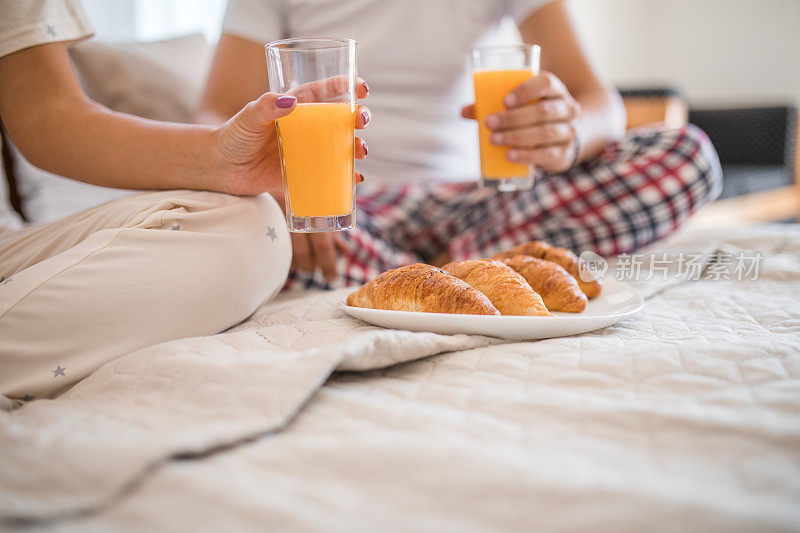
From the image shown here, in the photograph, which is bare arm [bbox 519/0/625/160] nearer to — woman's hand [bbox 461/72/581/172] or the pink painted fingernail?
woman's hand [bbox 461/72/581/172]

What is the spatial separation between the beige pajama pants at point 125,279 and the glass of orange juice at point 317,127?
10 centimetres

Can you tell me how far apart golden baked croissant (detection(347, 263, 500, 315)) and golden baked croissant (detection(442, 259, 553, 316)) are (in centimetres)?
3

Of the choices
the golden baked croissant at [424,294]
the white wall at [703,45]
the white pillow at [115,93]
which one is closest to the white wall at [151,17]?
the white pillow at [115,93]

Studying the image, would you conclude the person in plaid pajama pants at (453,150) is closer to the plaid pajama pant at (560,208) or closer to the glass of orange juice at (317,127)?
the plaid pajama pant at (560,208)

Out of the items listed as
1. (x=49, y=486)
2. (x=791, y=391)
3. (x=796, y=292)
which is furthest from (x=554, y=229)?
(x=49, y=486)

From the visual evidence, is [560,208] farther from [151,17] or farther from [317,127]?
[151,17]

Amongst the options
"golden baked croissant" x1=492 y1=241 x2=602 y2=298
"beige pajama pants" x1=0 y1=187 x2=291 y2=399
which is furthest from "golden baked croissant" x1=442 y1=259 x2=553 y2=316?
"beige pajama pants" x1=0 y1=187 x2=291 y2=399

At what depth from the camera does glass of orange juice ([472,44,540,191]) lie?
1.06 meters

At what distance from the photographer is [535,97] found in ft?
3.43

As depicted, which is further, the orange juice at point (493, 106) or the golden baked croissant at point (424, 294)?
the orange juice at point (493, 106)

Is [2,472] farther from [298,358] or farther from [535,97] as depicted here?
[535,97]

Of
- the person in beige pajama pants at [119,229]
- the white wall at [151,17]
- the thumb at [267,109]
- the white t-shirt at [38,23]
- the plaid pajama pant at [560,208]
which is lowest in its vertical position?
the plaid pajama pant at [560,208]

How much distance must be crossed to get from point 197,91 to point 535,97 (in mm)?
986

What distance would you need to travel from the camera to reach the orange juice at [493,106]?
106cm
